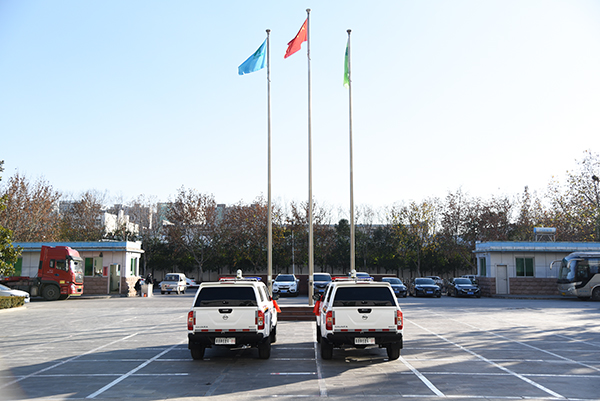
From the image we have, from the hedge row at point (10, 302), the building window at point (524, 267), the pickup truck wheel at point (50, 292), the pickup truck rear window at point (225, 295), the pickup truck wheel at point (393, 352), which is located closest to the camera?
the pickup truck wheel at point (393, 352)

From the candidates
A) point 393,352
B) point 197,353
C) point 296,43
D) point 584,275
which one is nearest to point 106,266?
point 296,43

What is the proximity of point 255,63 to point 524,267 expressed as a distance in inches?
1162

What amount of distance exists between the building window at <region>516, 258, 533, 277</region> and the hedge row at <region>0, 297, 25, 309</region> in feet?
117

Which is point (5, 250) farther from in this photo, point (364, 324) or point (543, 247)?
point (543, 247)

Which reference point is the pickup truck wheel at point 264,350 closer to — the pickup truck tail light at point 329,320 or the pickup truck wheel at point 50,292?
the pickup truck tail light at point 329,320

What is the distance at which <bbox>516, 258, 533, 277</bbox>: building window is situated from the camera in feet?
140

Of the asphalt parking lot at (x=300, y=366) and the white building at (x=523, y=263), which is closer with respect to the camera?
the asphalt parking lot at (x=300, y=366)

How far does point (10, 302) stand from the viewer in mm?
28828

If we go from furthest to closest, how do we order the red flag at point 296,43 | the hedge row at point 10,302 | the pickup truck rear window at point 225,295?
the hedge row at point 10,302
the red flag at point 296,43
the pickup truck rear window at point 225,295

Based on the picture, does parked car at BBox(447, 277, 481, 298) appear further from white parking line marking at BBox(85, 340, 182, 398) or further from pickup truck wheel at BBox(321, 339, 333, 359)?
white parking line marking at BBox(85, 340, 182, 398)

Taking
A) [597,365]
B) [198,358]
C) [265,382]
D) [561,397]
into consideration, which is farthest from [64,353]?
[597,365]

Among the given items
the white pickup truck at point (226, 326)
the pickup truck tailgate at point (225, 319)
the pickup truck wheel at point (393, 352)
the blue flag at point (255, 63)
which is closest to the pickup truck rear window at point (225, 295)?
the white pickup truck at point (226, 326)

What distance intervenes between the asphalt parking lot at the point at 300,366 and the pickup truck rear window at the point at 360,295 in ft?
4.53

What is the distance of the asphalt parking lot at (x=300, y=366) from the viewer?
356 inches
